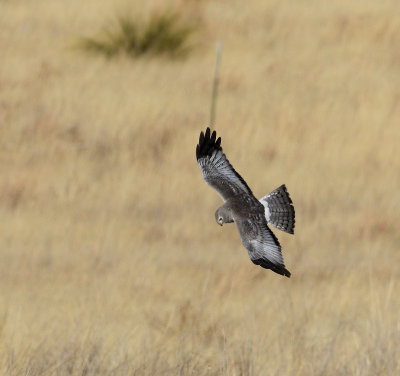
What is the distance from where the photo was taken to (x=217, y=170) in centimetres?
464

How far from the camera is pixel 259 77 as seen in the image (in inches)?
627

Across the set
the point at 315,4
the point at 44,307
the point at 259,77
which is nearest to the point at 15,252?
the point at 44,307

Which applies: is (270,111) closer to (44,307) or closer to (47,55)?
(47,55)

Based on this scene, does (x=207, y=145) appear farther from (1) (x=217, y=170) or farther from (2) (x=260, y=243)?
(2) (x=260, y=243)

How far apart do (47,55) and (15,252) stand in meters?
6.24

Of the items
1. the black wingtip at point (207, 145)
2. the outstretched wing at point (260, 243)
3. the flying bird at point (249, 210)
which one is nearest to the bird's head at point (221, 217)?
the flying bird at point (249, 210)

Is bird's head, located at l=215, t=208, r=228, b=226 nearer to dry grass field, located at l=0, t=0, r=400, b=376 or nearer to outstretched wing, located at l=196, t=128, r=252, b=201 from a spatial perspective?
outstretched wing, located at l=196, t=128, r=252, b=201

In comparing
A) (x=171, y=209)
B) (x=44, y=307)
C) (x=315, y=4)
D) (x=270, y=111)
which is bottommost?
(x=44, y=307)

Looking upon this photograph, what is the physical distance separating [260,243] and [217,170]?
0.67 meters

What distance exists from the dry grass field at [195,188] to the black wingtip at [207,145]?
0.81m

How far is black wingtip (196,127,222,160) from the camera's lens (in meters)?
4.73

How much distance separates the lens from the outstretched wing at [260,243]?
398 centimetres

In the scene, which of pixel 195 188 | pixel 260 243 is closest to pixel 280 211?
pixel 260 243

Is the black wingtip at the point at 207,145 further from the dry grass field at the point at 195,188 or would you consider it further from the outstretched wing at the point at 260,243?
the dry grass field at the point at 195,188
